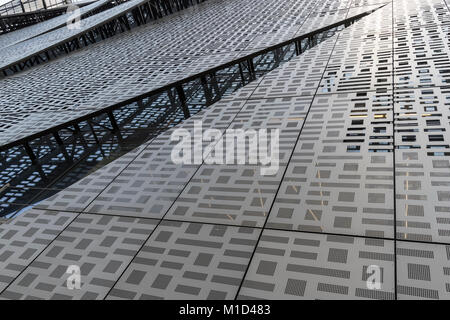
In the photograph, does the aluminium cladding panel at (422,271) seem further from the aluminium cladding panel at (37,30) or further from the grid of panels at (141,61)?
the aluminium cladding panel at (37,30)

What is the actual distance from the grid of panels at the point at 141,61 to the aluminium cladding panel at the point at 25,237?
2.78 metres

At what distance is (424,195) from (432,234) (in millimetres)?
551

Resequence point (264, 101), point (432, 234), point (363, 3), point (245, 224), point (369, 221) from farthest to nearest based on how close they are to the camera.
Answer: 1. point (363, 3)
2. point (264, 101)
3. point (245, 224)
4. point (369, 221)
5. point (432, 234)

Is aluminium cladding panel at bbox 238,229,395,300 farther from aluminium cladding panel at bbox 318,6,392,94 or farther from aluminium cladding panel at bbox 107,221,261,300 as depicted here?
aluminium cladding panel at bbox 318,6,392,94

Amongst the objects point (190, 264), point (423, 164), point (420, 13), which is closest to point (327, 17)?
point (420, 13)

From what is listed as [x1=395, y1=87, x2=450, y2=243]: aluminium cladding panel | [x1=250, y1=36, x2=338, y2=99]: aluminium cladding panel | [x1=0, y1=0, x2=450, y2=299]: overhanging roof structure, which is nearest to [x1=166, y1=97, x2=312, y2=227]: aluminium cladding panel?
[x1=0, y1=0, x2=450, y2=299]: overhanging roof structure

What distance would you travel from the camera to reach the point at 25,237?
4469mm

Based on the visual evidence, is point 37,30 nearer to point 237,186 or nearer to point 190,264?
point 237,186

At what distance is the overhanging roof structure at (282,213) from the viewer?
128 inches

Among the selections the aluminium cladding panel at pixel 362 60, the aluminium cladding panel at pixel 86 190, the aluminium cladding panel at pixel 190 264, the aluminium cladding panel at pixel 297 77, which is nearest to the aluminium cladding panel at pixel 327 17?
the aluminium cladding panel at pixel 362 60

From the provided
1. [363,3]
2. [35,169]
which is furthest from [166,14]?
[35,169]

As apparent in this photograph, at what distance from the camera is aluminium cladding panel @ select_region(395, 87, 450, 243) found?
3439mm

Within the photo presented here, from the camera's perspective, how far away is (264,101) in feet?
21.9
